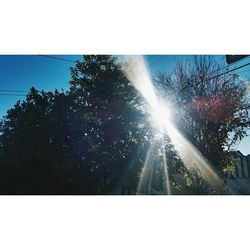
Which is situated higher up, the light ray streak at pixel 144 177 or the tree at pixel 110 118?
the tree at pixel 110 118

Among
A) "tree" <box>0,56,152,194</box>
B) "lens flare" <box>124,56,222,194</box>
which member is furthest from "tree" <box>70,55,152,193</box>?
"lens flare" <box>124,56,222,194</box>

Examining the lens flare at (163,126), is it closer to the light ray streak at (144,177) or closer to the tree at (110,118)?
the light ray streak at (144,177)

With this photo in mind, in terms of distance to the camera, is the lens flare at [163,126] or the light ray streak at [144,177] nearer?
the lens flare at [163,126]

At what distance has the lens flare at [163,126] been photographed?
7.93 m

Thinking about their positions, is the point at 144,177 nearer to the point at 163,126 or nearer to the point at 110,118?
the point at 163,126

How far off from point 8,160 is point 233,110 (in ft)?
21.8

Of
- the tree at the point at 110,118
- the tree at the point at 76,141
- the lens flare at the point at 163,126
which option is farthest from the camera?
the tree at the point at 110,118

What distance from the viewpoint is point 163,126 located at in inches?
342

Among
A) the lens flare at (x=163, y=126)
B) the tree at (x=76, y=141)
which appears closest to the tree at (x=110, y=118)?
the tree at (x=76, y=141)

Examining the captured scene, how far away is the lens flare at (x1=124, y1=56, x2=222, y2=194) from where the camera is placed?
7.93 metres
